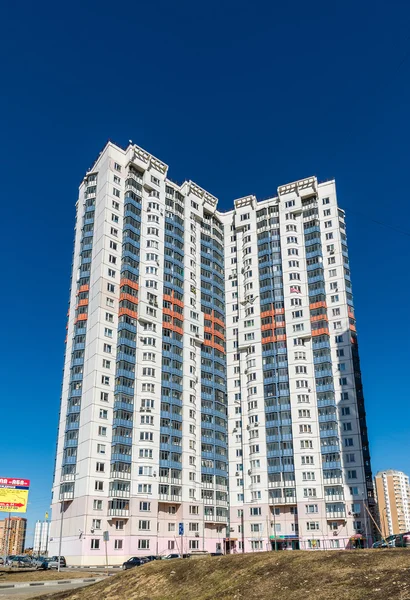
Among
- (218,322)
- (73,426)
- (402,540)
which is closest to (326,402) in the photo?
(218,322)

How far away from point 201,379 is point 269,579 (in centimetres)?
7987

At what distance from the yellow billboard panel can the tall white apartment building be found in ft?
29.7

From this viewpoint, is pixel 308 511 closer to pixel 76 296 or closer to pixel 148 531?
pixel 148 531

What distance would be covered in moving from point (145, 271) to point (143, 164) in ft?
75.9

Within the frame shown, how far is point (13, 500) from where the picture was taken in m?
75.4

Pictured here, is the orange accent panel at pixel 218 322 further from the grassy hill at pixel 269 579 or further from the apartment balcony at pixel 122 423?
the grassy hill at pixel 269 579

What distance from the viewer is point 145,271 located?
4038 inches

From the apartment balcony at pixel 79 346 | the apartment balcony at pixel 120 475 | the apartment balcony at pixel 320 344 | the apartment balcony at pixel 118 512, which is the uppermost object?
the apartment balcony at pixel 320 344

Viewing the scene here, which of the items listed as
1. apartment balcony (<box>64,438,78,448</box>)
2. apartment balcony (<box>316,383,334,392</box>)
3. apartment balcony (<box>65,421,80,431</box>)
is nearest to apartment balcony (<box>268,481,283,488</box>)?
apartment balcony (<box>316,383,334,392</box>)

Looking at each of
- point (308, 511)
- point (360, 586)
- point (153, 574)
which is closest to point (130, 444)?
point (308, 511)

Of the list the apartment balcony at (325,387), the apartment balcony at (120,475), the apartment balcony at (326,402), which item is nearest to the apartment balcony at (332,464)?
the apartment balcony at (326,402)

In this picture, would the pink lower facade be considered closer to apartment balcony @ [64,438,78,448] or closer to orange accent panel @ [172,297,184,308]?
apartment balcony @ [64,438,78,448]

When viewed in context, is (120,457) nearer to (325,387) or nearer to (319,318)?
(325,387)

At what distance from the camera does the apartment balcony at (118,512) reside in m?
82.5
